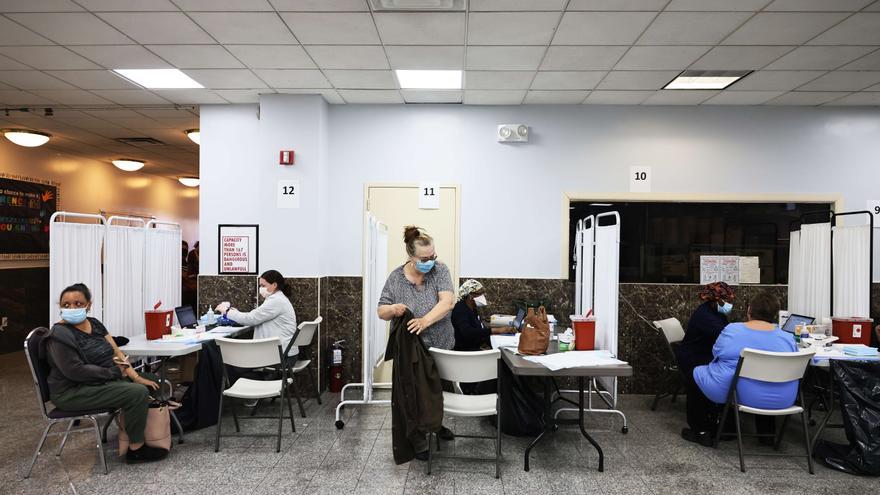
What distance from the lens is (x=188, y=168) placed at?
1037 cm

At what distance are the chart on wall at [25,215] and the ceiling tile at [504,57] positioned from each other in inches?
273

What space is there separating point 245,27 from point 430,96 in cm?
211

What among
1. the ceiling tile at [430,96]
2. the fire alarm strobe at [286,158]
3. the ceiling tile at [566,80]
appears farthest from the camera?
the fire alarm strobe at [286,158]

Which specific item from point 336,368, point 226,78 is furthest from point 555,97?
point 336,368

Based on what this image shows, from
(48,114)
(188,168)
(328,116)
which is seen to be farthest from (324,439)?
(188,168)

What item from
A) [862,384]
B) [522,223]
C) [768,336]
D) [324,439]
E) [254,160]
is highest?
[254,160]

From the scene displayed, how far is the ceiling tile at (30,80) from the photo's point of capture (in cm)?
488

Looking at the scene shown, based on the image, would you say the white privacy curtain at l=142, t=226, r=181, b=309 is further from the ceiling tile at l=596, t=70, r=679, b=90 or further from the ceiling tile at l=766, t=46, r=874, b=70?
the ceiling tile at l=766, t=46, r=874, b=70

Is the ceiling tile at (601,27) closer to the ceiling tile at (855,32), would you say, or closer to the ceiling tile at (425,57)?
the ceiling tile at (425,57)

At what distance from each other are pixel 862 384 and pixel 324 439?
153 inches

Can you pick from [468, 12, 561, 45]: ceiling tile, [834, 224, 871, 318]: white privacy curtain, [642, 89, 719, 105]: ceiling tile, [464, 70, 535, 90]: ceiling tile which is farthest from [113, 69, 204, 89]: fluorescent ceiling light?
[834, 224, 871, 318]: white privacy curtain

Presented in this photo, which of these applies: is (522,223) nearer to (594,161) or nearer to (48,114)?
(594,161)

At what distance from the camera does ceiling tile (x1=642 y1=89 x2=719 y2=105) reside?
17.5ft

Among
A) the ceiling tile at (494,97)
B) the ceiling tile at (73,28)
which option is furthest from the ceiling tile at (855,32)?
the ceiling tile at (73,28)
